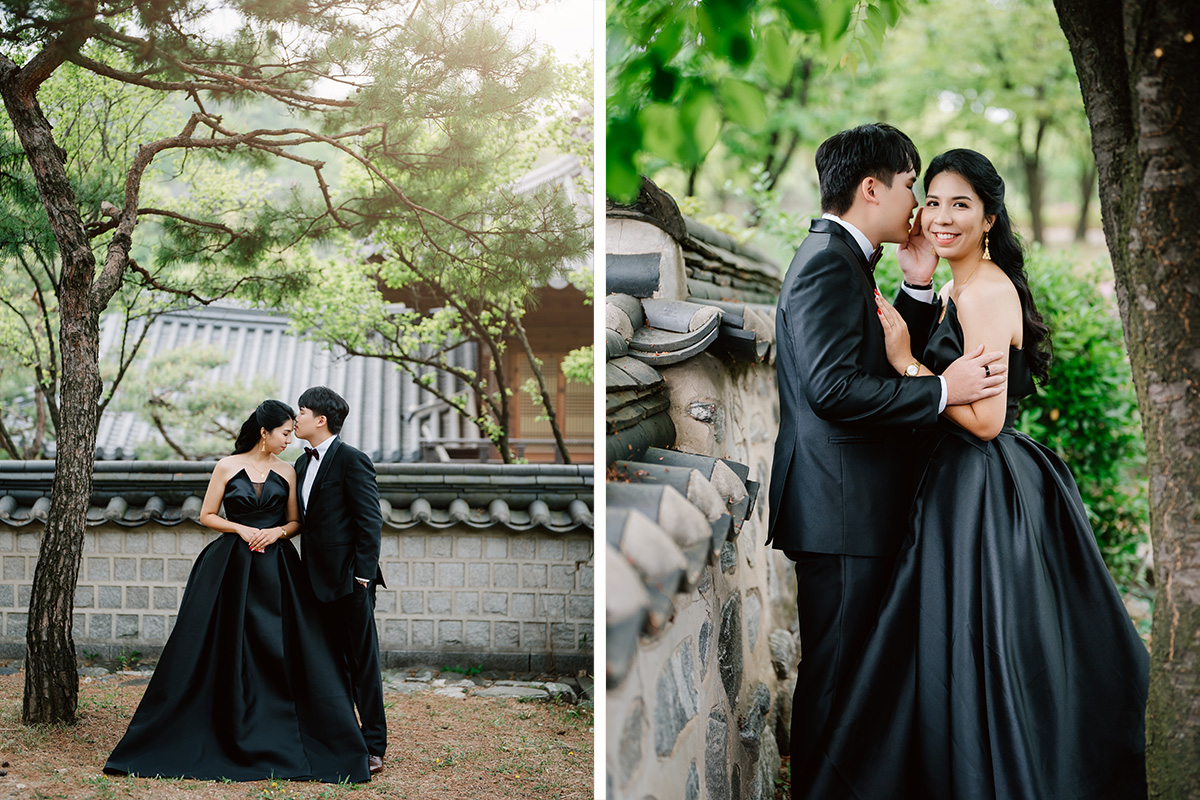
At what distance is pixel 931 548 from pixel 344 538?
224 cm

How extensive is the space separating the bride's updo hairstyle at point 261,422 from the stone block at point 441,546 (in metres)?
1.01

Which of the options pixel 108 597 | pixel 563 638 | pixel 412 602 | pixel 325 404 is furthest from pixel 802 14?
pixel 108 597

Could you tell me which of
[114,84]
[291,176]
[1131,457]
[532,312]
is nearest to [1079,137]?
[1131,457]

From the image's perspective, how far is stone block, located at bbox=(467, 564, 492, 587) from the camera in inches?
155

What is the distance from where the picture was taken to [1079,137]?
10.5 metres

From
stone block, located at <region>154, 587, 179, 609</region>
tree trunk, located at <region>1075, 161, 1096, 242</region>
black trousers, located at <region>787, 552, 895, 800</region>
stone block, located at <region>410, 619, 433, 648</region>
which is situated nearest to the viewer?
black trousers, located at <region>787, 552, 895, 800</region>

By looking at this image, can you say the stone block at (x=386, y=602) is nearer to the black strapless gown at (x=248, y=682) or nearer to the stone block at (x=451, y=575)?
the stone block at (x=451, y=575)

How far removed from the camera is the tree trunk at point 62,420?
2.99m

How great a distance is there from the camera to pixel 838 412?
6.44 ft

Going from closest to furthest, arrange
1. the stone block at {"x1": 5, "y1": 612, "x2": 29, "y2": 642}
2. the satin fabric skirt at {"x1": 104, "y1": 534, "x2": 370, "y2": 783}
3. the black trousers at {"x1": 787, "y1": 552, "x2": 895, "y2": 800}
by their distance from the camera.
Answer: the black trousers at {"x1": 787, "y1": 552, "x2": 895, "y2": 800} < the satin fabric skirt at {"x1": 104, "y1": 534, "x2": 370, "y2": 783} < the stone block at {"x1": 5, "y1": 612, "x2": 29, "y2": 642}

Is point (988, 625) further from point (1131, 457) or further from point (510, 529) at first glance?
point (1131, 457)

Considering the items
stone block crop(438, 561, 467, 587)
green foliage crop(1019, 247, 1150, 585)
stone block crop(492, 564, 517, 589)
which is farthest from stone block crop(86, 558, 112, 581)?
green foliage crop(1019, 247, 1150, 585)

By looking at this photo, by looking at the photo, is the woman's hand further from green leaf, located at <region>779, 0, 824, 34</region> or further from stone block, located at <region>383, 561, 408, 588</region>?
stone block, located at <region>383, 561, 408, 588</region>

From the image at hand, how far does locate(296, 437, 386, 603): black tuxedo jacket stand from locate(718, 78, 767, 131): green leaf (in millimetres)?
2184
